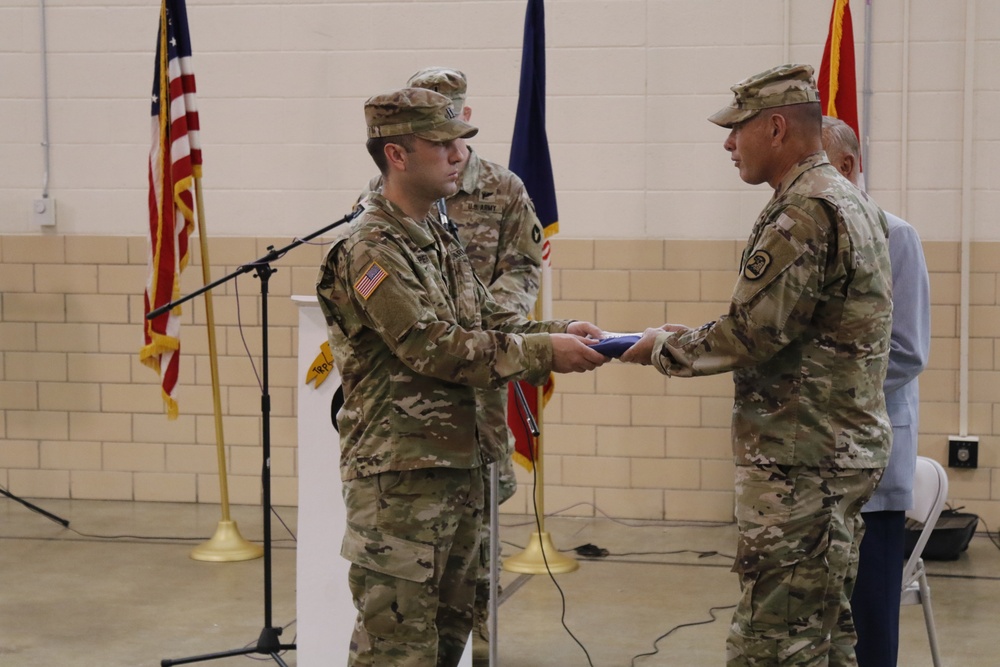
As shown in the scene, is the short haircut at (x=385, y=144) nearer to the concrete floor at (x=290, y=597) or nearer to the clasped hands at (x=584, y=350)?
the clasped hands at (x=584, y=350)

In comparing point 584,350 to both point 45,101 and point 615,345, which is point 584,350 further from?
point 45,101

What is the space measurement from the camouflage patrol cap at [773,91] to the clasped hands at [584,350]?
0.56 metres

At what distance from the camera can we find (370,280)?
2.60m

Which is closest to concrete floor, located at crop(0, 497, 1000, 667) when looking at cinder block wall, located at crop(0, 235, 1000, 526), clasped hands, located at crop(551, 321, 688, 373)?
cinder block wall, located at crop(0, 235, 1000, 526)

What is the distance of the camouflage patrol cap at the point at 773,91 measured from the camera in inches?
111

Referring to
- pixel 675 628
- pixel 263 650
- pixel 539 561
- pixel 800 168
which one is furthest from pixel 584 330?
pixel 539 561

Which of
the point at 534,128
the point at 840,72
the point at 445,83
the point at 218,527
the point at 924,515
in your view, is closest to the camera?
the point at 924,515

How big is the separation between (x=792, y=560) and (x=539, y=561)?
2.79 meters

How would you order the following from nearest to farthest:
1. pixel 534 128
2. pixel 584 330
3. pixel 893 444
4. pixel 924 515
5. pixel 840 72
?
1. pixel 584 330
2. pixel 893 444
3. pixel 924 515
4. pixel 840 72
5. pixel 534 128

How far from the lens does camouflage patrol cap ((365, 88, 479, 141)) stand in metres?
2.70

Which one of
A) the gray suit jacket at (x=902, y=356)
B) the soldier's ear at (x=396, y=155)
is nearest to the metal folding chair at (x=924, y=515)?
the gray suit jacket at (x=902, y=356)

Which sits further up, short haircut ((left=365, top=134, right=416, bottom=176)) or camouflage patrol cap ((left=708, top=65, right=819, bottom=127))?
camouflage patrol cap ((left=708, top=65, right=819, bottom=127))

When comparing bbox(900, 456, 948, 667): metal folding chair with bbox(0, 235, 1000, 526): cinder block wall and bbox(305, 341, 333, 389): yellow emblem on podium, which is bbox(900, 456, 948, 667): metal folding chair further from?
bbox(0, 235, 1000, 526): cinder block wall

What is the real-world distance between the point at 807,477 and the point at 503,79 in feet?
13.0
